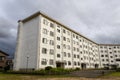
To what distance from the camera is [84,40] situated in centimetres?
7388

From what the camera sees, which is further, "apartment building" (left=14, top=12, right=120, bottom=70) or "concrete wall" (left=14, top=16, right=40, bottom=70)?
"concrete wall" (left=14, top=16, right=40, bottom=70)

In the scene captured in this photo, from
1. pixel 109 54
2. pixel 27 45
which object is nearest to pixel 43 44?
pixel 27 45

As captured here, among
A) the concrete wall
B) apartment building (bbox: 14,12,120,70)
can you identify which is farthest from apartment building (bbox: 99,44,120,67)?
the concrete wall

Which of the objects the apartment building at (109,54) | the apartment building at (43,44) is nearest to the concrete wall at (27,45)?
the apartment building at (43,44)

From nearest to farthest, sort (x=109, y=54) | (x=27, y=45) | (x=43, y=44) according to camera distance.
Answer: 1. (x=43, y=44)
2. (x=27, y=45)
3. (x=109, y=54)

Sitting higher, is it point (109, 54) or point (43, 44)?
point (43, 44)

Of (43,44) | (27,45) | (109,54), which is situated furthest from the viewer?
(109,54)

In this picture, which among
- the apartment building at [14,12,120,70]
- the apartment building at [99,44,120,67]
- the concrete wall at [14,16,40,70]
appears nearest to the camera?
the apartment building at [14,12,120,70]

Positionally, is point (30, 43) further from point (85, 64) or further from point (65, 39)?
point (85, 64)

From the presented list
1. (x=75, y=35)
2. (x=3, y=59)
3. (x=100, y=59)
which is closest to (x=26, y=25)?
(x=3, y=59)

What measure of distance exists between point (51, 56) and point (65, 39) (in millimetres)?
13200

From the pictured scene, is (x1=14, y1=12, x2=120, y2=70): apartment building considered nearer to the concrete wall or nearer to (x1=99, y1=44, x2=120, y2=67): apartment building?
the concrete wall

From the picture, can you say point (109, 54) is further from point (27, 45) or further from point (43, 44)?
point (27, 45)

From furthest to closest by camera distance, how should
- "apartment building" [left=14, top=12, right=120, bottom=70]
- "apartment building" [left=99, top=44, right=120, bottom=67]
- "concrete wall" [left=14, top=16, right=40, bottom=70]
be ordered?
"apartment building" [left=99, top=44, right=120, bottom=67] → "concrete wall" [left=14, top=16, right=40, bottom=70] → "apartment building" [left=14, top=12, right=120, bottom=70]
